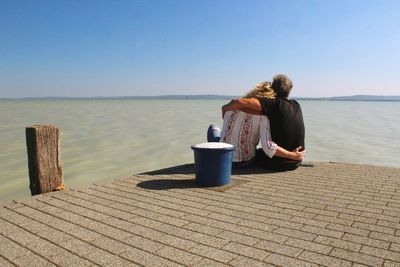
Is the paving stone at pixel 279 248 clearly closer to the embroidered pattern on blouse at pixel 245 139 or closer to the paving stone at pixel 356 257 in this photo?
the paving stone at pixel 356 257

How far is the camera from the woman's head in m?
5.84

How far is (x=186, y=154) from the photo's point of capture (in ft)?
39.3

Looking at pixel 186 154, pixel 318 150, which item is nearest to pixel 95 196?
pixel 186 154

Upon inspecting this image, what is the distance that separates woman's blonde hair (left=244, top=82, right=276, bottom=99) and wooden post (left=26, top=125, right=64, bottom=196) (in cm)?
294

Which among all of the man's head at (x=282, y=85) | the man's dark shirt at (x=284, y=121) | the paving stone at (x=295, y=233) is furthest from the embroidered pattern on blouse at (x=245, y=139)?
the paving stone at (x=295, y=233)

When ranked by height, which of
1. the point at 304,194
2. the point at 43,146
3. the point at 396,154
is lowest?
the point at 396,154

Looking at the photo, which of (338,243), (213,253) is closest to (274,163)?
(338,243)

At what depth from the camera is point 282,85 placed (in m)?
5.82

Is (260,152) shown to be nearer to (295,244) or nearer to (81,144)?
(295,244)

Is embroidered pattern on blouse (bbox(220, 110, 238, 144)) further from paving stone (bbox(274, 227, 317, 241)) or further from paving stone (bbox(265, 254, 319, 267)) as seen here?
paving stone (bbox(265, 254, 319, 267))

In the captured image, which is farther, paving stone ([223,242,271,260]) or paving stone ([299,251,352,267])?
paving stone ([223,242,271,260])

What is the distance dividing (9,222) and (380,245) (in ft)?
11.2

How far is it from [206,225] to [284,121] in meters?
2.73

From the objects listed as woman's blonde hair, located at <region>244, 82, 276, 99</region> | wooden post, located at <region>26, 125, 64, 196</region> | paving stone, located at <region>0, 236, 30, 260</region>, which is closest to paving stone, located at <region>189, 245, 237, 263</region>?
paving stone, located at <region>0, 236, 30, 260</region>
